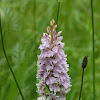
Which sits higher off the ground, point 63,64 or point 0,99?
point 63,64

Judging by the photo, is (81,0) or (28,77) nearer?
(28,77)

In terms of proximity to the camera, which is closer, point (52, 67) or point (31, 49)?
point (52, 67)

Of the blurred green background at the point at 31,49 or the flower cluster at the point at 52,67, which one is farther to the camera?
the blurred green background at the point at 31,49

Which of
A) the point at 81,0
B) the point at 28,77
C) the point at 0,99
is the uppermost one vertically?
the point at 81,0

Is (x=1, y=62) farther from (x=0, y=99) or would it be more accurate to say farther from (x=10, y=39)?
(x=10, y=39)

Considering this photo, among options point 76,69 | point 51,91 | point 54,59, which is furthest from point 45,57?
point 76,69

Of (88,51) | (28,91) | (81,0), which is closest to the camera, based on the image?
(28,91)

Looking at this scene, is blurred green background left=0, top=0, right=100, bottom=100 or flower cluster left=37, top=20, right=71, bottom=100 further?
blurred green background left=0, top=0, right=100, bottom=100

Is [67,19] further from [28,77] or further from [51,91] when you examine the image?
[51,91]

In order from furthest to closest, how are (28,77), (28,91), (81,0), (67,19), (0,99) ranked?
(81,0) < (67,19) < (28,77) < (28,91) < (0,99)
